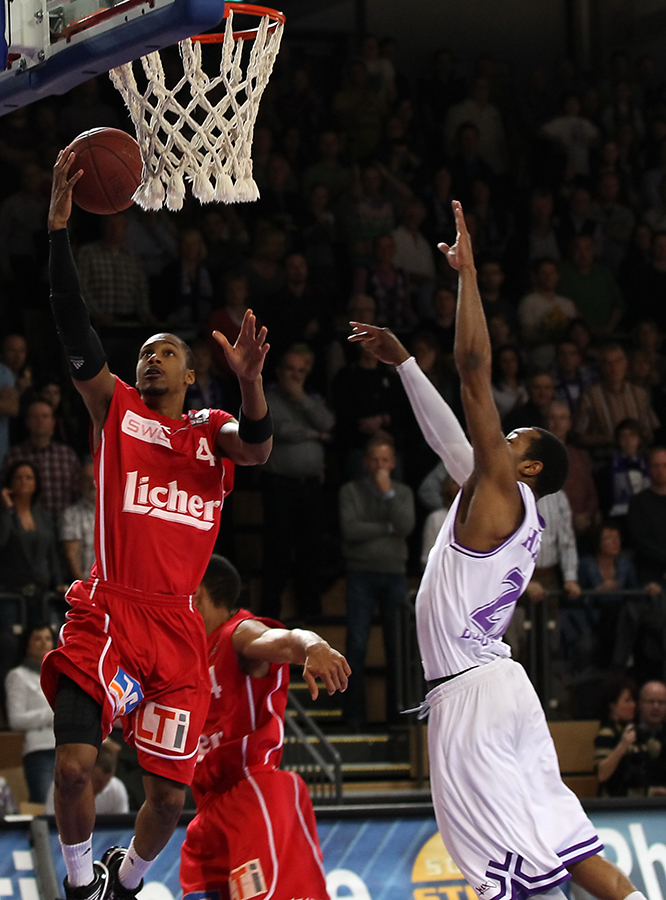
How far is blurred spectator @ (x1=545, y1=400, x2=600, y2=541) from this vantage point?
384 inches

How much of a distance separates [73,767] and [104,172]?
6.96ft

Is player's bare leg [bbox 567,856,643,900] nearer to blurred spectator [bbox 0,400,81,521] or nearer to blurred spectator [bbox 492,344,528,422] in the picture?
blurred spectator [bbox 0,400,81,521]

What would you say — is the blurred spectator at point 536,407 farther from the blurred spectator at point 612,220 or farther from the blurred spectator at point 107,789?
the blurred spectator at point 107,789

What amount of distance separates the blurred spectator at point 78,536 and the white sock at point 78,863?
13.8 ft

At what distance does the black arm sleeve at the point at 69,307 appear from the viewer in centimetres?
463

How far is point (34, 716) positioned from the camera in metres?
7.91

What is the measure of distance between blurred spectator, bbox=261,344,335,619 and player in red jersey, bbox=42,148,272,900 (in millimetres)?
4446

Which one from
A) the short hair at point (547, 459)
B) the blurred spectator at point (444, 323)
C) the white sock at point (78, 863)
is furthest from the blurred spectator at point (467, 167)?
the white sock at point (78, 863)

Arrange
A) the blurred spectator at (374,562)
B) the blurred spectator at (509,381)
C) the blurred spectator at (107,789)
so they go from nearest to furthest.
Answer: the blurred spectator at (107,789)
the blurred spectator at (374,562)
the blurred spectator at (509,381)

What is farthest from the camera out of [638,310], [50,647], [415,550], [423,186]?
[423,186]

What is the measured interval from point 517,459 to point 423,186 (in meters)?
8.38

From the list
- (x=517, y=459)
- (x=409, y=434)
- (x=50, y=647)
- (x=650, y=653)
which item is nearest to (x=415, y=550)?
(x=409, y=434)

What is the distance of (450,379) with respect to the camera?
10422 mm

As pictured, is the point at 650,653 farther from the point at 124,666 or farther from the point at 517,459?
the point at 124,666
